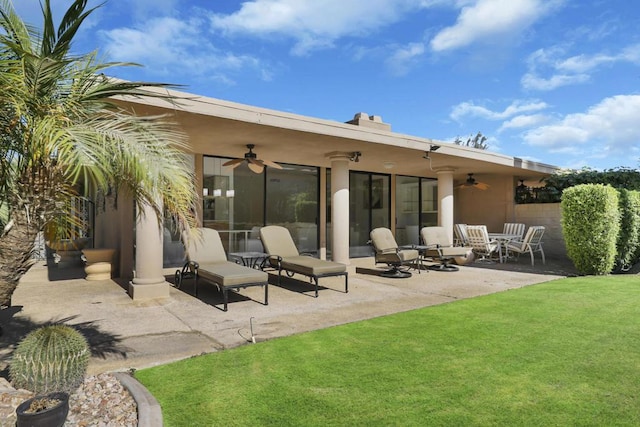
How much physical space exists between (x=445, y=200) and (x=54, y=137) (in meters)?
12.4

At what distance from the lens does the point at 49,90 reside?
3201 mm

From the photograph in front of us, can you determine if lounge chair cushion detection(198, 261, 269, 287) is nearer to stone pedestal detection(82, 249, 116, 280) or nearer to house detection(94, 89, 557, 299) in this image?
house detection(94, 89, 557, 299)

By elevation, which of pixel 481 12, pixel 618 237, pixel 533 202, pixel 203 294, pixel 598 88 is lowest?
pixel 203 294

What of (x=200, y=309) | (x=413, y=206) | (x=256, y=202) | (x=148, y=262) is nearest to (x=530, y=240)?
(x=413, y=206)

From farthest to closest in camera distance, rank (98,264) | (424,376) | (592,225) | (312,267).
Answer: (592,225) < (98,264) < (312,267) < (424,376)

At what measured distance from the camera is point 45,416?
259 cm

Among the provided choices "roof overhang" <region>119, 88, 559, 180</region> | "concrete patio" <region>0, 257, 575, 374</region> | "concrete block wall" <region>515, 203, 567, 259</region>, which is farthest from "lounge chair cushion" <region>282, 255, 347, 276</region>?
"concrete block wall" <region>515, 203, 567, 259</region>

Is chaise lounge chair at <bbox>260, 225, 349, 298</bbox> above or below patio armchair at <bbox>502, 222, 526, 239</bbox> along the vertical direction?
below

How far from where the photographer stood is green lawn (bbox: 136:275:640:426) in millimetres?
3020

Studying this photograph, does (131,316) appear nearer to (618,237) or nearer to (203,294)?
(203,294)

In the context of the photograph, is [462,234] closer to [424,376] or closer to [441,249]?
[441,249]

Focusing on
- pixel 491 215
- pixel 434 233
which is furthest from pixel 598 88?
pixel 434 233

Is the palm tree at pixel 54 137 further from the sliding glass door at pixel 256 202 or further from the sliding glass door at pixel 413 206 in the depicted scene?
the sliding glass door at pixel 413 206

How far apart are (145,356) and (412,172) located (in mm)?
13050
